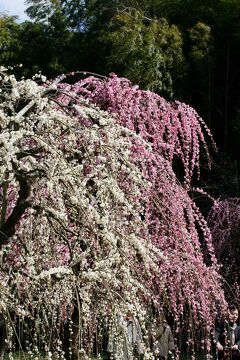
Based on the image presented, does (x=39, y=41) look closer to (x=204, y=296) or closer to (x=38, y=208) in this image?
(x=204, y=296)

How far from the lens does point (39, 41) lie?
15.6 m

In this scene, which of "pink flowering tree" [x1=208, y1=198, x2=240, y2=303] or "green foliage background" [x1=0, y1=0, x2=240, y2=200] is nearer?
"pink flowering tree" [x1=208, y1=198, x2=240, y2=303]

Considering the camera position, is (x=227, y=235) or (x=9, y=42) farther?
(x=9, y=42)

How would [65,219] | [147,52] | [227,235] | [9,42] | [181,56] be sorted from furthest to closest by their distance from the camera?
[9,42], [181,56], [147,52], [227,235], [65,219]

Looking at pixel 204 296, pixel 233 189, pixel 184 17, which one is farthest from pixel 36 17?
pixel 204 296

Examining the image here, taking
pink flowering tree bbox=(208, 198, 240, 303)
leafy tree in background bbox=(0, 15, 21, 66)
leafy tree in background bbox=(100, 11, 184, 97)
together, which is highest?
leafy tree in background bbox=(0, 15, 21, 66)

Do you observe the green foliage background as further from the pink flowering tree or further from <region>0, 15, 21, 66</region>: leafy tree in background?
the pink flowering tree

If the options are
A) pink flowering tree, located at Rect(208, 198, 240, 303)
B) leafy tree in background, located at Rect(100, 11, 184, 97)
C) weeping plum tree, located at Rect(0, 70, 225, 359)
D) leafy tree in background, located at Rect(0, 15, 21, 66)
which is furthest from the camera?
leafy tree in background, located at Rect(0, 15, 21, 66)

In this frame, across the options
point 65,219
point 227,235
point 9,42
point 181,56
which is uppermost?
point 9,42

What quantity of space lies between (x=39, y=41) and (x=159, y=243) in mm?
11426

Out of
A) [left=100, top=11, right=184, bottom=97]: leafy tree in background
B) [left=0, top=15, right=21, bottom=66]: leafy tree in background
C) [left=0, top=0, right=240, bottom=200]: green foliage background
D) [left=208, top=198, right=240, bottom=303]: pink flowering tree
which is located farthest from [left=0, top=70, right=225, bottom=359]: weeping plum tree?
[left=0, top=15, right=21, bottom=66]: leafy tree in background

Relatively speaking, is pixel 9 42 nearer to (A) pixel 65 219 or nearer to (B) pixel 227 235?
(B) pixel 227 235

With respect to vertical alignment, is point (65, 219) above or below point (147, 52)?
below

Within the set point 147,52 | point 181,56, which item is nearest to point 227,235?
point 147,52
